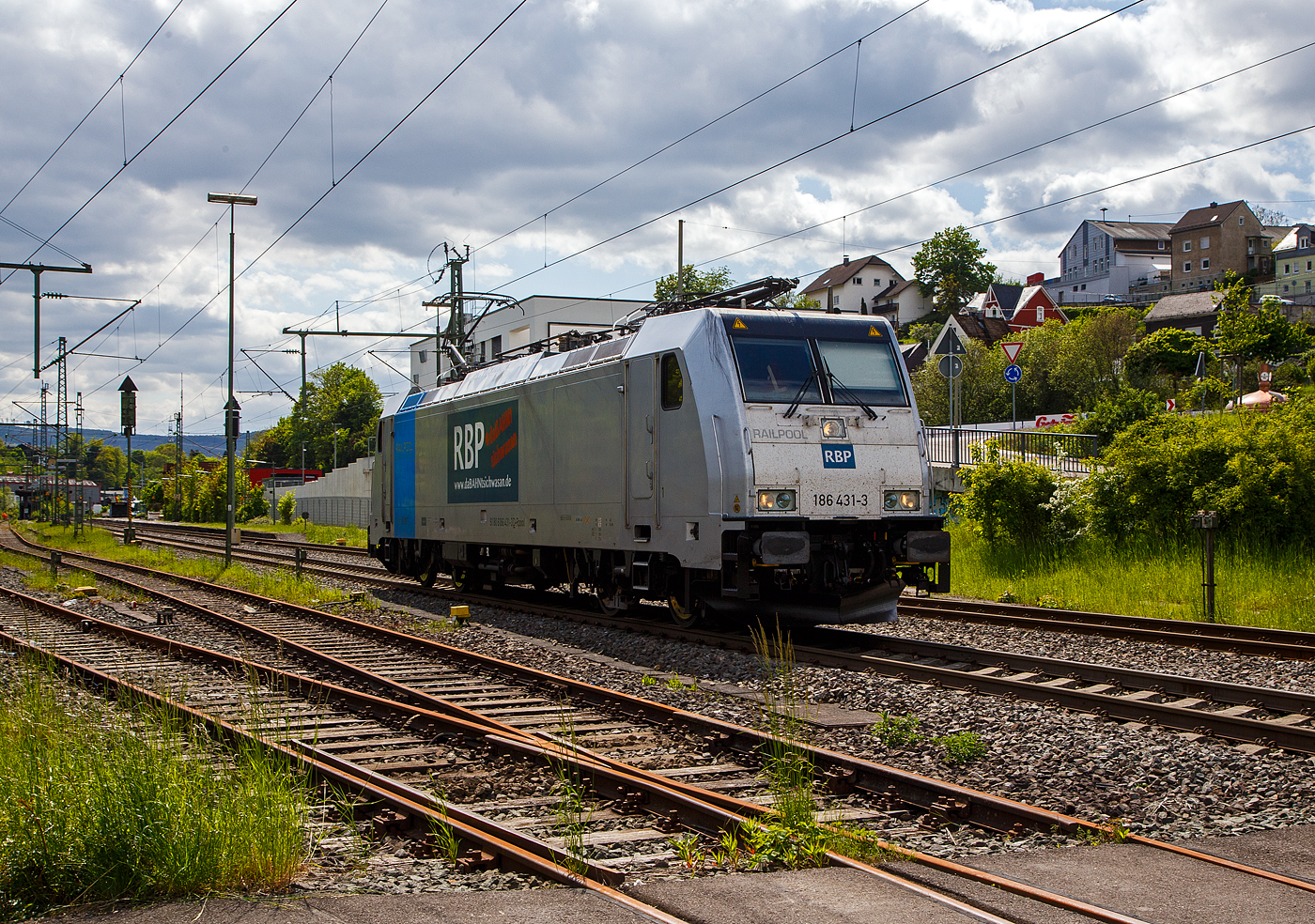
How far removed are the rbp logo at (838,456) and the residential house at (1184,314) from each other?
8283 cm

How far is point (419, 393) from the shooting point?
2089 cm

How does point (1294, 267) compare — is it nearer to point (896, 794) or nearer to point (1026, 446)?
point (1026, 446)

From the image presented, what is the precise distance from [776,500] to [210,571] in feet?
57.4

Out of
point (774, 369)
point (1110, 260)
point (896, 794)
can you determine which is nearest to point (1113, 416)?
point (774, 369)

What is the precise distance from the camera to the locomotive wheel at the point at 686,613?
13039 mm

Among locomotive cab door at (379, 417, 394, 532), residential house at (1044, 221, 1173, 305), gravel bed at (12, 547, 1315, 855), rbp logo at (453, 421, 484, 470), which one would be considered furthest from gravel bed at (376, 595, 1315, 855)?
residential house at (1044, 221, 1173, 305)

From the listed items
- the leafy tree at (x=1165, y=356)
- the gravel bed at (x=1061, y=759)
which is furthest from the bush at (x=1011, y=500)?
the leafy tree at (x=1165, y=356)

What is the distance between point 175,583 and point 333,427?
271 ft

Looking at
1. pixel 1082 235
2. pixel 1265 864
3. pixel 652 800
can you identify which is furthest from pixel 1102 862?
pixel 1082 235

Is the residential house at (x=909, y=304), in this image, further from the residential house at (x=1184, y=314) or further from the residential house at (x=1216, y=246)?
the residential house at (x=1216, y=246)

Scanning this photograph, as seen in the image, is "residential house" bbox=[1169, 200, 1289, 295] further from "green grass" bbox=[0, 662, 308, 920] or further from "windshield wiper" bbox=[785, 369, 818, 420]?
"green grass" bbox=[0, 662, 308, 920]

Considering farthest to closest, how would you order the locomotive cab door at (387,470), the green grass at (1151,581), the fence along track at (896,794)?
the locomotive cab door at (387,470)
the green grass at (1151,581)
the fence along track at (896,794)

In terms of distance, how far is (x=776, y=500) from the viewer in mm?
11688

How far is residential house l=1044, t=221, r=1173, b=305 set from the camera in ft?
390
